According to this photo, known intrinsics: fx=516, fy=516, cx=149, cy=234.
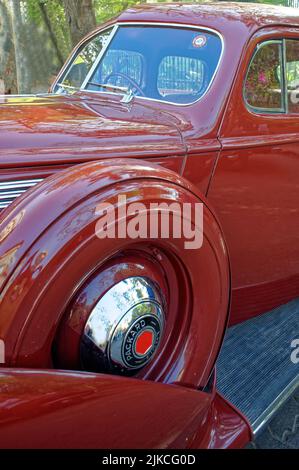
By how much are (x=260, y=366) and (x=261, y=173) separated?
90 centimetres

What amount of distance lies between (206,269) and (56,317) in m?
0.63

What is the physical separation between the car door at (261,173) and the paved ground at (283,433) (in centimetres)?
51

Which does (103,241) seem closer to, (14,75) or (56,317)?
(56,317)

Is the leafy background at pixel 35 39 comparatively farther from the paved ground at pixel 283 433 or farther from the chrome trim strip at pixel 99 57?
the paved ground at pixel 283 433

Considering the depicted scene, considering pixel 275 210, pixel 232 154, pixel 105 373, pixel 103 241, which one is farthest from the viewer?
pixel 275 210

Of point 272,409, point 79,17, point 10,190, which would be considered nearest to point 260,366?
point 272,409

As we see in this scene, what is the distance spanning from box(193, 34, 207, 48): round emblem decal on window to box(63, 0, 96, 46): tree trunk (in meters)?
3.68

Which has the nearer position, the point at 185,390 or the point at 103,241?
the point at 103,241

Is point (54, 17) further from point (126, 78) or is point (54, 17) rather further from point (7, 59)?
point (126, 78)

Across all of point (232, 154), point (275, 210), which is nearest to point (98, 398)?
point (232, 154)

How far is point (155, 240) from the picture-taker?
65.9 inches

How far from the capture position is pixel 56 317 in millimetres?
1449

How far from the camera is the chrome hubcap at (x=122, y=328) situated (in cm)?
159

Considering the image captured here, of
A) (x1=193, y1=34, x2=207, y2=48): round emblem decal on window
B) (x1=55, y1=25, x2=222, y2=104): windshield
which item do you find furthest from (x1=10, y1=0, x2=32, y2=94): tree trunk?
(x1=193, y1=34, x2=207, y2=48): round emblem decal on window
